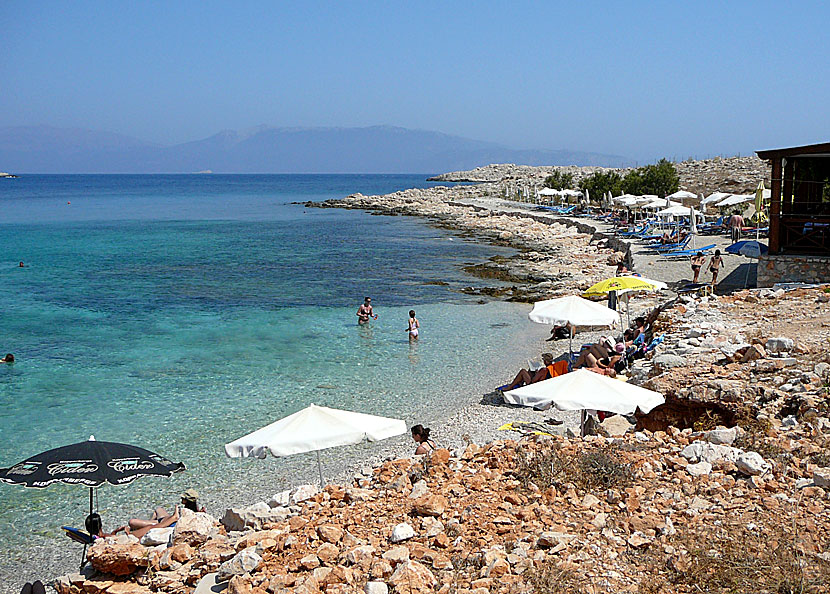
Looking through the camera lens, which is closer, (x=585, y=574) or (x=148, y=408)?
(x=585, y=574)

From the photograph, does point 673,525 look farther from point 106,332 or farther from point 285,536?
point 106,332

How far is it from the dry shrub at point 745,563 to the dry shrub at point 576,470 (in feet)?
3.77

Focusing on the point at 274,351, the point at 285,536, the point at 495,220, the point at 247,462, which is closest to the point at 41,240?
the point at 495,220

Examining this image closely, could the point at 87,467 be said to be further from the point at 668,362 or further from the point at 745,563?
the point at 668,362

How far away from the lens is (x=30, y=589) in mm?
7363

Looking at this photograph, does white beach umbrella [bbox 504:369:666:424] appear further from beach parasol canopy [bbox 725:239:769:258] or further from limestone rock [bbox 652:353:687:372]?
beach parasol canopy [bbox 725:239:769:258]

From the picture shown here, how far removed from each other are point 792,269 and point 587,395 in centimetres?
1125

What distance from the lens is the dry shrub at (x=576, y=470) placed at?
707 cm

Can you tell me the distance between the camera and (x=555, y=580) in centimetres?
533

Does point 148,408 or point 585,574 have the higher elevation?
point 585,574

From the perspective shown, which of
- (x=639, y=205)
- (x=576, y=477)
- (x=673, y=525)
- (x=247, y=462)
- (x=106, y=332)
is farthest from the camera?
(x=639, y=205)

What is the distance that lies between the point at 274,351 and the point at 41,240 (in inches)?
1617

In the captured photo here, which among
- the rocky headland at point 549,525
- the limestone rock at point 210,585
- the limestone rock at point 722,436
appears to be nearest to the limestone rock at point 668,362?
the rocky headland at point 549,525

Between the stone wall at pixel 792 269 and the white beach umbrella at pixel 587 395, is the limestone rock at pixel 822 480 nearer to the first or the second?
the white beach umbrella at pixel 587 395
